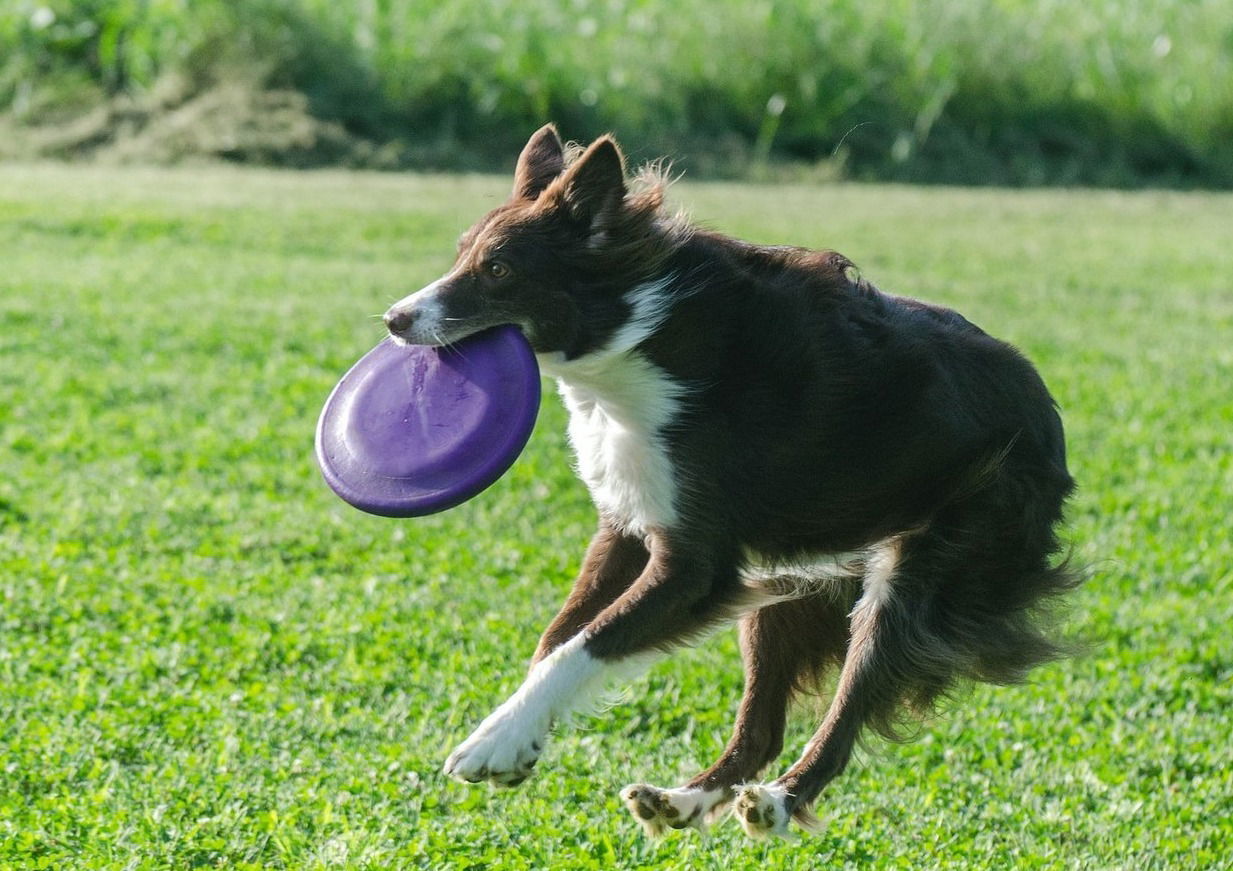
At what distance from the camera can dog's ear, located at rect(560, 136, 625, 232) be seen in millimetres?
4020

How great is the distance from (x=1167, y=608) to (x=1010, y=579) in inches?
107

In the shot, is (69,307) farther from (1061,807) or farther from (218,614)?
(1061,807)

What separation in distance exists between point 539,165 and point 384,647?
237 centimetres

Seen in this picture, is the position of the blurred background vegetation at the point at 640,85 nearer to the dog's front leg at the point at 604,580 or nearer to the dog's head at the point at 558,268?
the dog's front leg at the point at 604,580

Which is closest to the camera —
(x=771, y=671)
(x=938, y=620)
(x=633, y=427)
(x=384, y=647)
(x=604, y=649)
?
(x=604, y=649)

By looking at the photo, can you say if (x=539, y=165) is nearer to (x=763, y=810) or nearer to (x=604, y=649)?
(x=604, y=649)

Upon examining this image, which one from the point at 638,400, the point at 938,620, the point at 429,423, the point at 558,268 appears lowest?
the point at 938,620

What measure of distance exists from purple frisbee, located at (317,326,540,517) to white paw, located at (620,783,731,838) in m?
0.89

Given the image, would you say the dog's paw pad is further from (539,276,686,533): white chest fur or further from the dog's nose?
the dog's nose

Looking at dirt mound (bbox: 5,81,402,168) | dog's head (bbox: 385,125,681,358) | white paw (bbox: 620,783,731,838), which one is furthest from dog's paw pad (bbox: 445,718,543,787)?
dirt mound (bbox: 5,81,402,168)

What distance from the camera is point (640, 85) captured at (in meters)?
21.8

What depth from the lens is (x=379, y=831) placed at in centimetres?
468

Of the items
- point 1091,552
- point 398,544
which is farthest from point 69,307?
point 1091,552

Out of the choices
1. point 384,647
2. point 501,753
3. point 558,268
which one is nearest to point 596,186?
point 558,268
